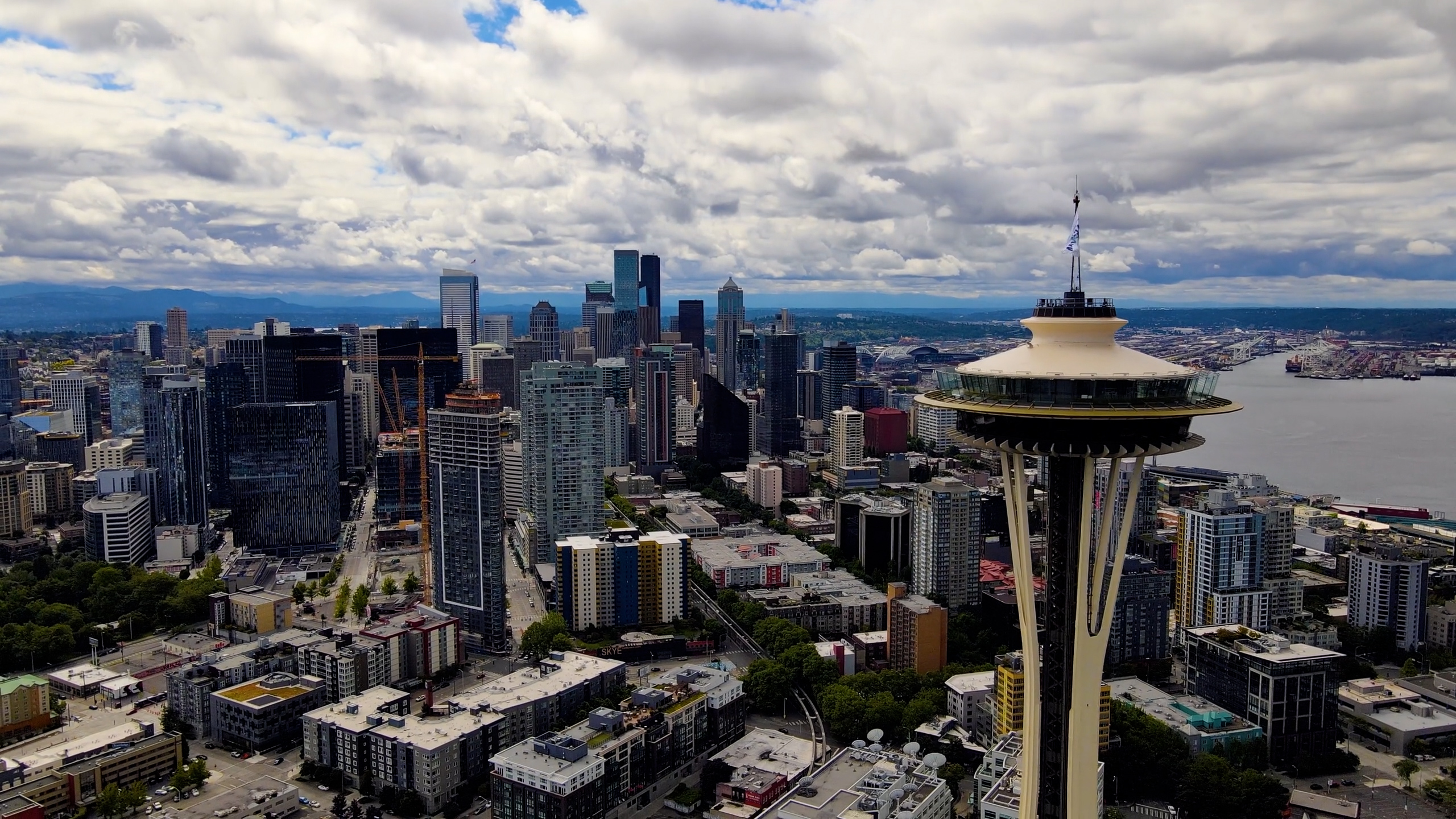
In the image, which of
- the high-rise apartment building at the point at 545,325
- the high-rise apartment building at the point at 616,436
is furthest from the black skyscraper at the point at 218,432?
the high-rise apartment building at the point at 545,325

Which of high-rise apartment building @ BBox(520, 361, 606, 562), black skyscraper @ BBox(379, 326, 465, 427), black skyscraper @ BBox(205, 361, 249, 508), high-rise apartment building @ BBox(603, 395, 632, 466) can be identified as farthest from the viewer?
black skyscraper @ BBox(379, 326, 465, 427)

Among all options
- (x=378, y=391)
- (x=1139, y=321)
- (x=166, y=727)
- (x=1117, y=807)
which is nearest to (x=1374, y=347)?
(x=1139, y=321)

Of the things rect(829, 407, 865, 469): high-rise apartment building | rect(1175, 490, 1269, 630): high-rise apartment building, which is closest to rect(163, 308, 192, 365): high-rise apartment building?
rect(829, 407, 865, 469): high-rise apartment building

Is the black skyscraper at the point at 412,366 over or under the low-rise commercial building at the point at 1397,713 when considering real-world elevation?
over

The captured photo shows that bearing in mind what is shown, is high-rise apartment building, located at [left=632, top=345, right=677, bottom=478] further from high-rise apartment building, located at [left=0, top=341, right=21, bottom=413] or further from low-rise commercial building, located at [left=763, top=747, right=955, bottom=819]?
low-rise commercial building, located at [left=763, top=747, right=955, bottom=819]

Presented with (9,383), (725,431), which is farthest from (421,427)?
(9,383)

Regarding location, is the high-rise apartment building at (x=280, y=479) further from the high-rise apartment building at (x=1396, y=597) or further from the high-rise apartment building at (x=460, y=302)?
the high-rise apartment building at (x=460, y=302)
